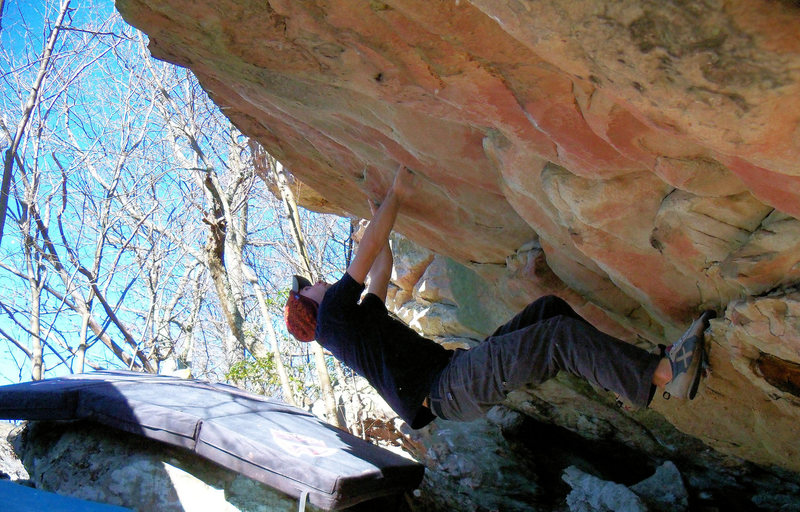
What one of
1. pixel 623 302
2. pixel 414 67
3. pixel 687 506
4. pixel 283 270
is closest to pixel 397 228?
pixel 623 302

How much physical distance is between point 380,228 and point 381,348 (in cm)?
73

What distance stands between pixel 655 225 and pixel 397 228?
7.77ft

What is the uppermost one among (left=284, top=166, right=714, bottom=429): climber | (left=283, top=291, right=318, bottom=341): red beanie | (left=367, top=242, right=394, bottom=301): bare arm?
(left=367, top=242, right=394, bottom=301): bare arm

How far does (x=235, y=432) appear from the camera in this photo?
3355mm

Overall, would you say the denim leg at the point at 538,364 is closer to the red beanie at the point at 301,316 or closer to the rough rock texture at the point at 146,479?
the red beanie at the point at 301,316

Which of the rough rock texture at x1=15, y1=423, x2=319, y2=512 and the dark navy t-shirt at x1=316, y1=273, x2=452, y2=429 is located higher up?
the dark navy t-shirt at x1=316, y1=273, x2=452, y2=429

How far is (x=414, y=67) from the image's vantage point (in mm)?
2531

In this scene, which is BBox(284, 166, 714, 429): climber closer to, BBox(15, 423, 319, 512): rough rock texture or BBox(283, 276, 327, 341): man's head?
BBox(283, 276, 327, 341): man's head

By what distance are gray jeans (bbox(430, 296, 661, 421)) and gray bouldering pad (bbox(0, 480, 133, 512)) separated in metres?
1.79

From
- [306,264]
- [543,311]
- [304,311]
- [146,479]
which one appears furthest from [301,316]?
[306,264]

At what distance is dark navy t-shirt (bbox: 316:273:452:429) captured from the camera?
360cm

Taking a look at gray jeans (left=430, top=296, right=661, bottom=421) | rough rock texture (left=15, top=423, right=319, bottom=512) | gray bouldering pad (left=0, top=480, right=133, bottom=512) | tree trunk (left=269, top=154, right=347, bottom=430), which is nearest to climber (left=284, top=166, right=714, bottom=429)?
gray jeans (left=430, top=296, right=661, bottom=421)

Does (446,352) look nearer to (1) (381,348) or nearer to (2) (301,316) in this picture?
(1) (381,348)

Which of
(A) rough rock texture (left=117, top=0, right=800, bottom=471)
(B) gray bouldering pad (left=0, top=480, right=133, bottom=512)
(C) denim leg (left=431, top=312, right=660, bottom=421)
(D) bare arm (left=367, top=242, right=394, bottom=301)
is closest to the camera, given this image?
(A) rough rock texture (left=117, top=0, right=800, bottom=471)
